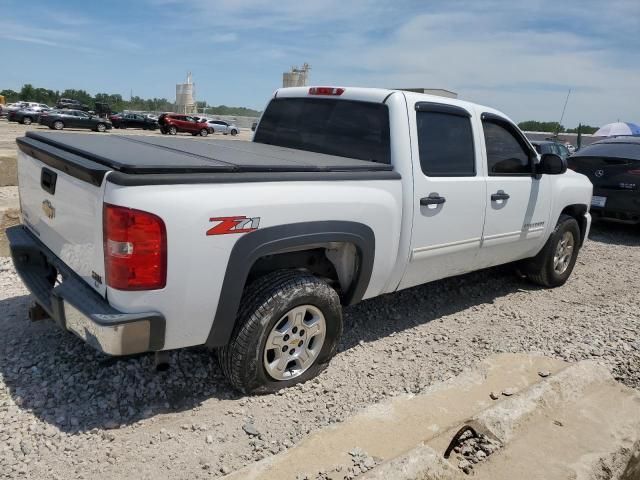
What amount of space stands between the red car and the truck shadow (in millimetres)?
35068

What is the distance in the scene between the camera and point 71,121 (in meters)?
32.1

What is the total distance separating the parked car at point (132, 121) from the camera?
3869cm

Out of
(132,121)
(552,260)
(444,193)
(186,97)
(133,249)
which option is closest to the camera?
(133,249)

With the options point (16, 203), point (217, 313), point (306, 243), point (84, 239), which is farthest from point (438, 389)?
point (16, 203)

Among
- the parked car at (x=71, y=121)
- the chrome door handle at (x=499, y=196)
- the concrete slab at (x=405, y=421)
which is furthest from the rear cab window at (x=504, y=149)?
the parked car at (x=71, y=121)

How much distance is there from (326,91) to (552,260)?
306 cm

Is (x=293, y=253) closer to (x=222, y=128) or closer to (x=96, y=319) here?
(x=96, y=319)

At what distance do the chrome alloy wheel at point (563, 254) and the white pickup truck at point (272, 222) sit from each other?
1099 millimetres

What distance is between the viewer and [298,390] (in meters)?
3.35

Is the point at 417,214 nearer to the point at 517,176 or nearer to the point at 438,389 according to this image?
the point at 438,389

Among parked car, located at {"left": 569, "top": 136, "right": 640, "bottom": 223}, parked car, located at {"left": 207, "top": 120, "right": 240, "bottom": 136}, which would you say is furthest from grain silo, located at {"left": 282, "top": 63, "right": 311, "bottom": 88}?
parked car, located at {"left": 569, "top": 136, "right": 640, "bottom": 223}

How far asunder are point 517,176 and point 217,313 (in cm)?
317

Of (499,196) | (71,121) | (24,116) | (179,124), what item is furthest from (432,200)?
(179,124)

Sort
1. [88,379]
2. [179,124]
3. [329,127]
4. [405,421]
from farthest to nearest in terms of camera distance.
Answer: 1. [179,124]
2. [329,127]
3. [88,379]
4. [405,421]
